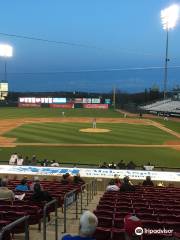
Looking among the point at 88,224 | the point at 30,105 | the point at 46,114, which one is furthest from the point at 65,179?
the point at 30,105

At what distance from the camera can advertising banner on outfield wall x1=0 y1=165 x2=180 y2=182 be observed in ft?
68.4

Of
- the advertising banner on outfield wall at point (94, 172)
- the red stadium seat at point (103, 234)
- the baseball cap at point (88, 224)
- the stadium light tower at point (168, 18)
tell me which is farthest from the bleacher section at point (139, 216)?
the stadium light tower at point (168, 18)

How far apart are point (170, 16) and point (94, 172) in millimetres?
44667

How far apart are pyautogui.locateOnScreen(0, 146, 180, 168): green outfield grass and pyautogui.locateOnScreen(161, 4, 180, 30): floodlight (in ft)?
103

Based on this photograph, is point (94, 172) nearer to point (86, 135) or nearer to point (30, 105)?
point (86, 135)

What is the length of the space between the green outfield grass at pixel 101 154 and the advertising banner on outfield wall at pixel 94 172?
6.92m

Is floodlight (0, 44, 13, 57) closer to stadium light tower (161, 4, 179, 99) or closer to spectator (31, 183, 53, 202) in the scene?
stadium light tower (161, 4, 179, 99)

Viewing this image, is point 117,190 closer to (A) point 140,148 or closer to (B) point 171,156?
(B) point 171,156

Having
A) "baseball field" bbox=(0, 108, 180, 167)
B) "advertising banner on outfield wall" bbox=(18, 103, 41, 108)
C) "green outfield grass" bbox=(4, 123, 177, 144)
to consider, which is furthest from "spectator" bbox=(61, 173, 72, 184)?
"advertising banner on outfield wall" bbox=(18, 103, 41, 108)

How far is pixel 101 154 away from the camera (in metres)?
32.2

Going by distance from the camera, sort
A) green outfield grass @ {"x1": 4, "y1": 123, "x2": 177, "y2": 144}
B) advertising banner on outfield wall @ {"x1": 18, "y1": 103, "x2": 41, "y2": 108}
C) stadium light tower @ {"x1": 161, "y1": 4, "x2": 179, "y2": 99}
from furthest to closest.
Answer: advertising banner on outfield wall @ {"x1": 18, "y1": 103, "x2": 41, "y2": 108}, stadium light tower @ {"x1": 161, "y1": 4, "x2": 179, "y2": 99}, green outfield grass @ {"x1": 4, "y1": 123, "x2": 177, "y2": 144}

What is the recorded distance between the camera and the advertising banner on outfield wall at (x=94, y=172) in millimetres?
20844

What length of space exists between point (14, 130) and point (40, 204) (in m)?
38.2

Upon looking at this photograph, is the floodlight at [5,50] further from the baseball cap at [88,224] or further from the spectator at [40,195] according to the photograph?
the baseball cap at [88,224]
